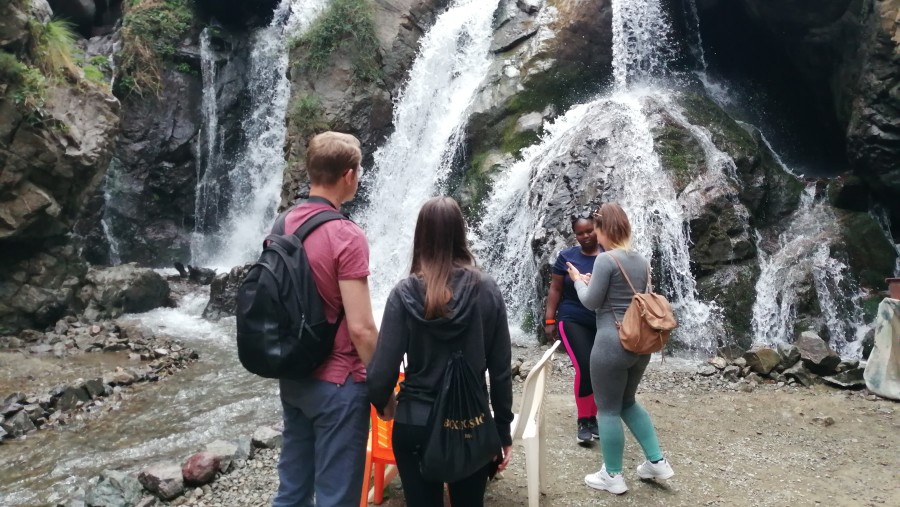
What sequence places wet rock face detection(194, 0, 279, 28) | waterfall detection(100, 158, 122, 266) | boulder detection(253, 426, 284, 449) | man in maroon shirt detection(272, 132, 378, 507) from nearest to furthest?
man in maroon shirt detection(272, 132, 378, 507)
boulder detection(253, 426, 284, 449)
waterfall detection(100, 158, 122, 266)
wet rock face detection(194, 0, 279, 28)

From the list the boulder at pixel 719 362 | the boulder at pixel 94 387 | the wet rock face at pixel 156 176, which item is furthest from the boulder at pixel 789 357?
the wet rock face at pixel 156 176

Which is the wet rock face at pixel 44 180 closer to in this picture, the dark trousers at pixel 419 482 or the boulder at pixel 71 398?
the boulder at pixel 71 398

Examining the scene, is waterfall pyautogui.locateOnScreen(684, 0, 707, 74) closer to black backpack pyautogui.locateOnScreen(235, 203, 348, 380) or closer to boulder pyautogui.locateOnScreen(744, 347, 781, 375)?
boulder pyautogui.locateOnScreen(744, 347, 781, 375)

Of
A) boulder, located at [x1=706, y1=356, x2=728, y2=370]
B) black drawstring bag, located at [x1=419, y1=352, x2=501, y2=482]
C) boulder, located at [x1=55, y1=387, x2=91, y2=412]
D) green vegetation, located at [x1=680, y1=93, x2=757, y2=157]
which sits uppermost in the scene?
green vegetation, located at [x1=680, y1=93, x2=757, y2=157]

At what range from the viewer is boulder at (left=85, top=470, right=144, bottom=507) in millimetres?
4095

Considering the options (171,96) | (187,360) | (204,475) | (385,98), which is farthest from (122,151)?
(204,475)

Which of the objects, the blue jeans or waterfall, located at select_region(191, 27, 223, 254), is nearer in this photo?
Answer: the blue jeans

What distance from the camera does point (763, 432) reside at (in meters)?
4.81

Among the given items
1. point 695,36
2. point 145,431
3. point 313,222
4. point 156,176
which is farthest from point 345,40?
point 313,222

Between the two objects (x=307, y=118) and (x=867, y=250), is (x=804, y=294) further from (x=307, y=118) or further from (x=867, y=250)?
(x=307, y=118)

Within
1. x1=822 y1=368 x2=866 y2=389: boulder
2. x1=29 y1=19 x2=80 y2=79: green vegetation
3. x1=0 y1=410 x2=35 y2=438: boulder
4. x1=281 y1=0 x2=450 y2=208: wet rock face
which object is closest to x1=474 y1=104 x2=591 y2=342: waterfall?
x1=822 y1=368 x2=866 y2=389: boulder

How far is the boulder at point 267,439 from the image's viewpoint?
4777 mm

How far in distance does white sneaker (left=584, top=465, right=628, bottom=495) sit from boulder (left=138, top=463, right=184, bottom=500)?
2.72m

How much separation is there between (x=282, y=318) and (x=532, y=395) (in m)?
1.56
